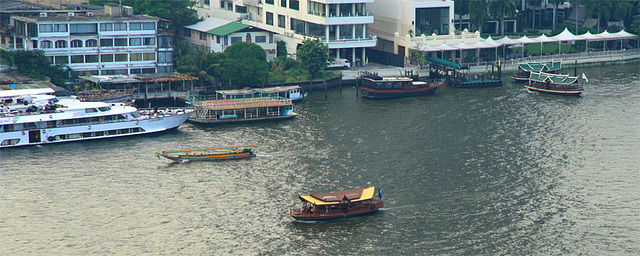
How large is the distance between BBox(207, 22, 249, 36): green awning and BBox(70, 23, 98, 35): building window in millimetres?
20484

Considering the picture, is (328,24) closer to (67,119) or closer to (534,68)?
(534,68)

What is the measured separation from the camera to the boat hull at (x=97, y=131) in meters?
94.0

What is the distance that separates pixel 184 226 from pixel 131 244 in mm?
4868

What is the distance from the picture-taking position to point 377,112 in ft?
358

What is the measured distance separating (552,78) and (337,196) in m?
56.3

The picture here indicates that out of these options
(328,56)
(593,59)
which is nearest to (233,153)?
(328,56)

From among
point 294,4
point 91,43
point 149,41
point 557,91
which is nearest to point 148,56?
point 149,41

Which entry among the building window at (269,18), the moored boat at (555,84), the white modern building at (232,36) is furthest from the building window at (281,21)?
the moored boat at (555,84)

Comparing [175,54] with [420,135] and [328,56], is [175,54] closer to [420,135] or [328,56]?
[328,56]

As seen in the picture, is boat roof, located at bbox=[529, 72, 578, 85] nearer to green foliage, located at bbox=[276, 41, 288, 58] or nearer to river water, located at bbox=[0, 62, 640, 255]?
river water, located at bbox=[0, 62, 640, 255]

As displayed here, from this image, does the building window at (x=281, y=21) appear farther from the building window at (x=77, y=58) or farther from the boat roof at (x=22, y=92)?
the boat roof at (x=22, y=92)

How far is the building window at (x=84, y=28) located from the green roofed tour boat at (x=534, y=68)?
5539 cm

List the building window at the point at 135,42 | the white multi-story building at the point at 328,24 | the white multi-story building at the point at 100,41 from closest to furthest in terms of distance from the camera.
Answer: the white multi-story building at the point at 100,41
the building window at the point at 135,42
the white multi-story building at the point at 328,24

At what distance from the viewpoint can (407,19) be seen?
138m
